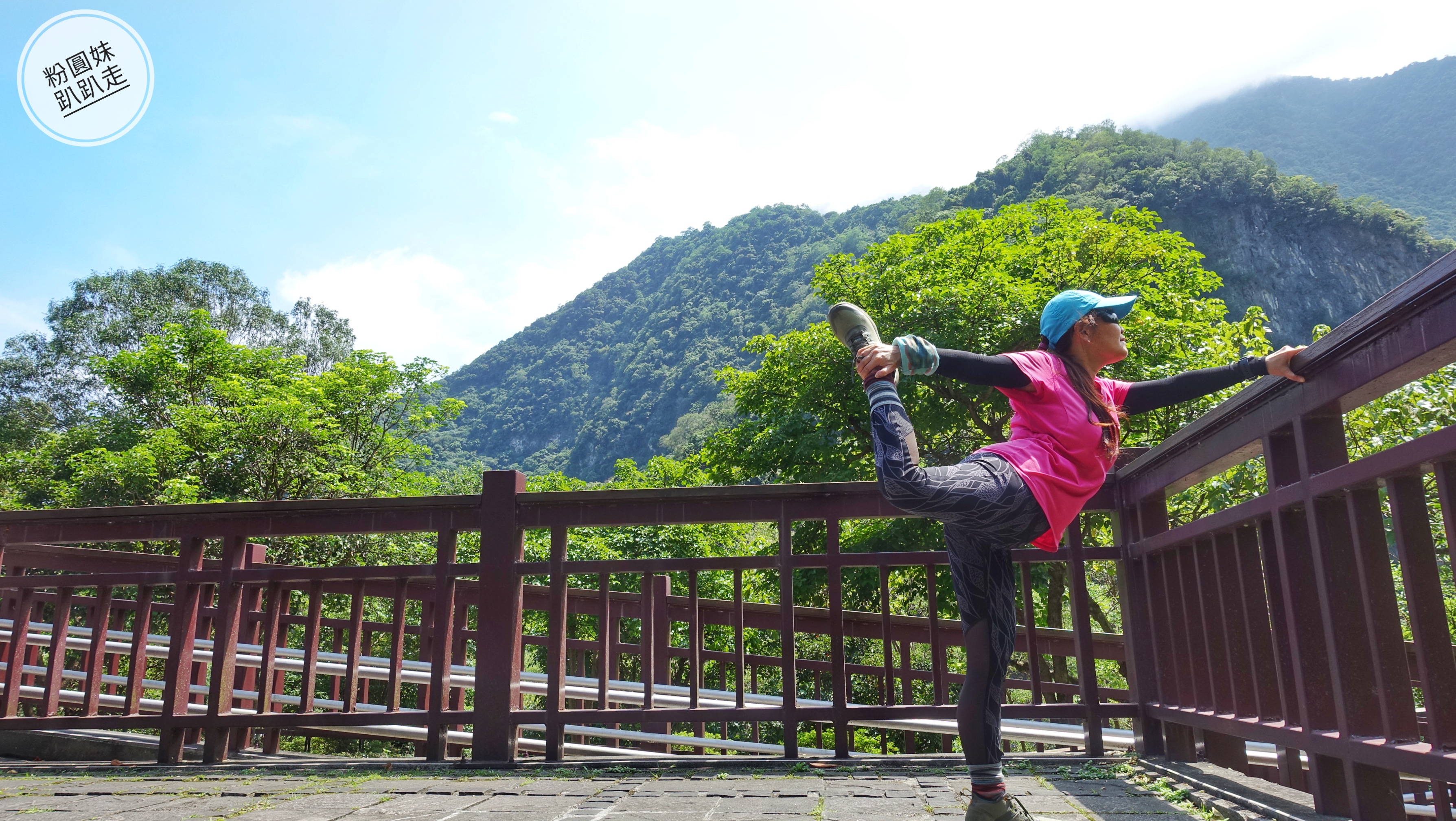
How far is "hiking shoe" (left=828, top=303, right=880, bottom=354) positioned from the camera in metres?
1.90

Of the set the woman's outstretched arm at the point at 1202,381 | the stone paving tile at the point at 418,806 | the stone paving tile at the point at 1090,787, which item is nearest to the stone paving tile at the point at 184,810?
the stone paving tile at the point at 418,806

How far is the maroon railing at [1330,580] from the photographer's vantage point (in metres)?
1.47

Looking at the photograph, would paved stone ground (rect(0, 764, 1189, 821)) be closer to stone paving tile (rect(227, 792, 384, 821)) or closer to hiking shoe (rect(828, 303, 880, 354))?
stone paving tile (rect(227, 792, 384, 821))

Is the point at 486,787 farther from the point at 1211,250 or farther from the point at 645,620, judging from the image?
the point at 1211,250

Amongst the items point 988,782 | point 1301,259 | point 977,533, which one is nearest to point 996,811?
point 988,782

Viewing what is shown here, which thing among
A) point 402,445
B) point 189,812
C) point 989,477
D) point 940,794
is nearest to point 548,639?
point 189,812

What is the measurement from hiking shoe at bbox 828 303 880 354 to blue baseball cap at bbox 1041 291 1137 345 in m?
0.46

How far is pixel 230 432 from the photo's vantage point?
49.7ft

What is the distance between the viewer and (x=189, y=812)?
85.8 inches

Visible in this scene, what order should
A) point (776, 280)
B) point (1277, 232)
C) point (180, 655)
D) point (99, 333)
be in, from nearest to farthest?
1. point (180, 655)
2. point (99, 333)
3. point (1277, 232)
4. point (776, 280)

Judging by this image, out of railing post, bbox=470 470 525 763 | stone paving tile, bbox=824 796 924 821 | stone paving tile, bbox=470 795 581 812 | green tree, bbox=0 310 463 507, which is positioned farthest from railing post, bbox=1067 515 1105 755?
green tree, bbox=0 310 463 507

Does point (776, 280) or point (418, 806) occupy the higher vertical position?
point (776, 280)

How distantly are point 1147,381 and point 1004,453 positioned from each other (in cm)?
42

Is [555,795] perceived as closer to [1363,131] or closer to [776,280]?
[776,280]
